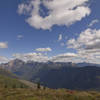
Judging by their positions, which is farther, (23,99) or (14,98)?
(14,98)

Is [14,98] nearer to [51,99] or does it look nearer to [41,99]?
[41,99]

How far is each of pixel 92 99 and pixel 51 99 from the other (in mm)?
10739

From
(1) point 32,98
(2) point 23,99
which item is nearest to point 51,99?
(1) point 32,98

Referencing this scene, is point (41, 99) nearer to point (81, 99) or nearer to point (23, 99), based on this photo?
point (23, 99)

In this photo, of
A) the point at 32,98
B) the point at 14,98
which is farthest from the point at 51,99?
the point at 14,98

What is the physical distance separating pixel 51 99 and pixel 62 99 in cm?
279

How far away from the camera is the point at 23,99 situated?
31156mm

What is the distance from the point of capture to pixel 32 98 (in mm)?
32000

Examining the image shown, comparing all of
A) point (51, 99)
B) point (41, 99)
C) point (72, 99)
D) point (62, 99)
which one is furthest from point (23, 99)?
point (72, 99)

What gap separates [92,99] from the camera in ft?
107

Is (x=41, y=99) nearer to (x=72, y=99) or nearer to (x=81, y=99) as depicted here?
(x=72, y=99)

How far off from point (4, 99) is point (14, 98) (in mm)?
Result: 2536

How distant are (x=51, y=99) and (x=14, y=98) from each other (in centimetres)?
989

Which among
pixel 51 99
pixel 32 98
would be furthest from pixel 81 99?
pixel 32 98
